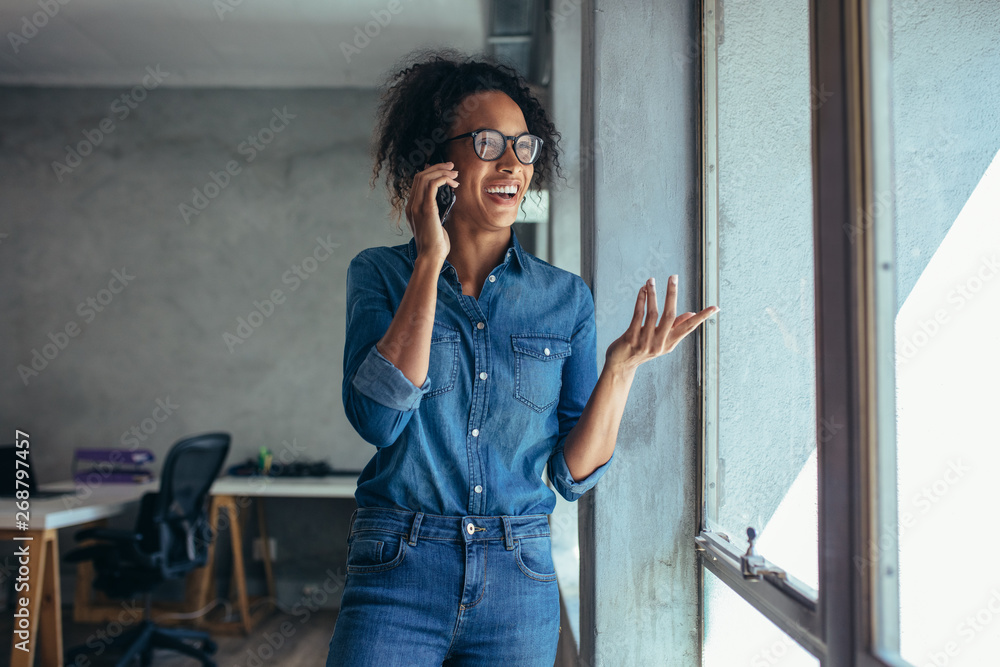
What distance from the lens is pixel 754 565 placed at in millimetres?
1062

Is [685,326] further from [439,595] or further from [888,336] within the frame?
[439,595]

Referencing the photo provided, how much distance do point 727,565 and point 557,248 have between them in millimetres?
2092

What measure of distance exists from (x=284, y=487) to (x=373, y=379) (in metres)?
3.18

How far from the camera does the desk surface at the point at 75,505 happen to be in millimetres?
2908

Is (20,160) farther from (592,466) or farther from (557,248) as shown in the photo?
(592,466)

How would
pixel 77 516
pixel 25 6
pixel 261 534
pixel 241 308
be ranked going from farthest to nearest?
pixel 241 308, pixel 261 534, pixel 25 6, pixel 77 516

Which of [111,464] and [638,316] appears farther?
[111,464]

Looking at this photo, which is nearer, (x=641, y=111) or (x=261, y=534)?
(x=641, y=111)

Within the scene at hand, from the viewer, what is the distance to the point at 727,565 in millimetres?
1224

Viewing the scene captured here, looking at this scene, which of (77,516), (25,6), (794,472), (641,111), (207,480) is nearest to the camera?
(794,472)

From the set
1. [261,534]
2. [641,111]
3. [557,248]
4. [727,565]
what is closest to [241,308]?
[261,534]

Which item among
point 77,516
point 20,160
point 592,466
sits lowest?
point 77,516

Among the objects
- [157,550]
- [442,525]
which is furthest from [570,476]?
[157,550]

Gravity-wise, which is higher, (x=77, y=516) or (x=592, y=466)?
(x=592, y=466)
